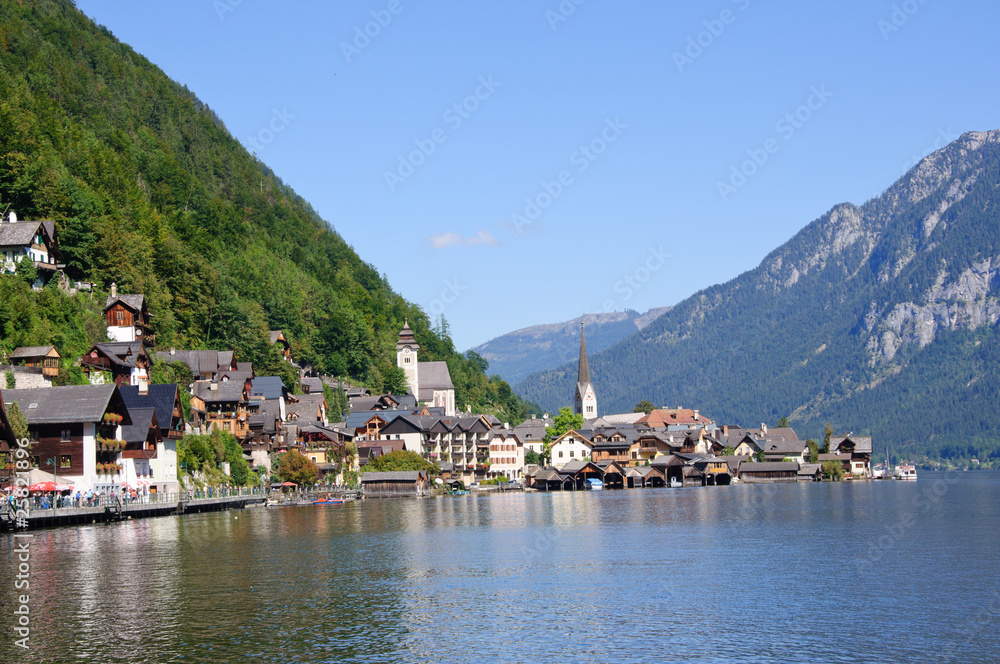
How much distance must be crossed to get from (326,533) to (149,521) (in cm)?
1516

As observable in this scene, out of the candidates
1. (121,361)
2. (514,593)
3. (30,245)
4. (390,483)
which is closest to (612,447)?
(390,483)

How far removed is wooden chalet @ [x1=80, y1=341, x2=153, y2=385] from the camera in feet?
266

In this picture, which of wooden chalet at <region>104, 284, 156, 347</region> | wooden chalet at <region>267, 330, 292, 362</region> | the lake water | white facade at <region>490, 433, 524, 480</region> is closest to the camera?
the lake water

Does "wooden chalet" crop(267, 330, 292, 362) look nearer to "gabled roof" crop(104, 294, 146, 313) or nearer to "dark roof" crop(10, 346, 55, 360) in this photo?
"gabled roof" crop(104, 294, 146, 313)

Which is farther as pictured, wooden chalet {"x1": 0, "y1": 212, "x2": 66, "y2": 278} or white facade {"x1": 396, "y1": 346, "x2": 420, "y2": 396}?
white facade {"x1": 396, "y1": 346, "x2": 420, "y2": 396}

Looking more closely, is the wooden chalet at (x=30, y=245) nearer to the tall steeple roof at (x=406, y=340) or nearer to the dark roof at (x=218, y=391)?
the dark roof at (x=218, y=391)

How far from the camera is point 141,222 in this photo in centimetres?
11675

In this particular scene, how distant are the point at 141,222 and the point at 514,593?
91429 mm

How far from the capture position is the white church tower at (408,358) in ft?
613

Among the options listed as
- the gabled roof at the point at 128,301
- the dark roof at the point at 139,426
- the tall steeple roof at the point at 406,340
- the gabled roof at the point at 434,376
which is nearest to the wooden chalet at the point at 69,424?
the dark roof at the point at 139,426

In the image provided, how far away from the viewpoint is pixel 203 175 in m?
187

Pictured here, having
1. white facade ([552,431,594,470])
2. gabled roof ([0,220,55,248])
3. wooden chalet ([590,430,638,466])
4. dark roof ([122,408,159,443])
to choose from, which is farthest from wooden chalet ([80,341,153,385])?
wooden chalet ([590,430,638,466])

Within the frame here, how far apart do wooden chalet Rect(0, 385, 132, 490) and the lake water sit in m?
5.63

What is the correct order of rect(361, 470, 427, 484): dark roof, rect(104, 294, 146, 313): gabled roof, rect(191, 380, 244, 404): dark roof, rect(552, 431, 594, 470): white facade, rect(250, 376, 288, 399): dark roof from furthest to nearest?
rect(552, 431, 594, 470): white facade → rect(361, 470, 427, 484): dark roof → rect(250, 376, 288, 399): dark roof → rect(191, 380, 244, 404): dark roof → rect(104, 294, 146, 313): gabled roof
